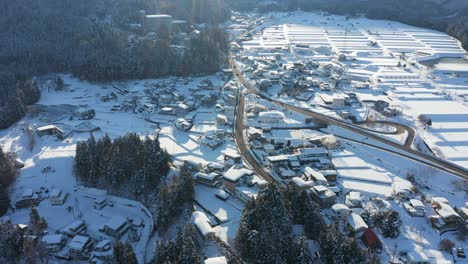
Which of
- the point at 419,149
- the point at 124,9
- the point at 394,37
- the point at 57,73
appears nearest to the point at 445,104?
the point at 419,149

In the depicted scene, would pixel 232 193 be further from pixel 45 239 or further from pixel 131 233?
pixel 45 239

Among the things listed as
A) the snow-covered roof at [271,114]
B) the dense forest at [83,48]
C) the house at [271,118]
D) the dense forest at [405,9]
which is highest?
the dense forest at [405,9]

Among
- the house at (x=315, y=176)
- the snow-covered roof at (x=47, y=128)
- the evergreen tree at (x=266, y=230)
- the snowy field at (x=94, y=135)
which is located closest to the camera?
the evergreen tree at (x=266, y=230)

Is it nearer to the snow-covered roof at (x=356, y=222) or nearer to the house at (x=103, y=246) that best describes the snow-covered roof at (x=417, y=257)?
the snow-covered roof at (x=356, y=222)

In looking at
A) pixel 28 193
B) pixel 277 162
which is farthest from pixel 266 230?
pixel 28 193

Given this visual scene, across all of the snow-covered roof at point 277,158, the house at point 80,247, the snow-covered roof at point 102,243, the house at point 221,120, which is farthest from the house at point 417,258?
the house at point 221,120

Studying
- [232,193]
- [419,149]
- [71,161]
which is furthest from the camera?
[419,149]

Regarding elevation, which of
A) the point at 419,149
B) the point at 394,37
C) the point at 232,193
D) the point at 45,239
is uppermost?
the point at 394,37
